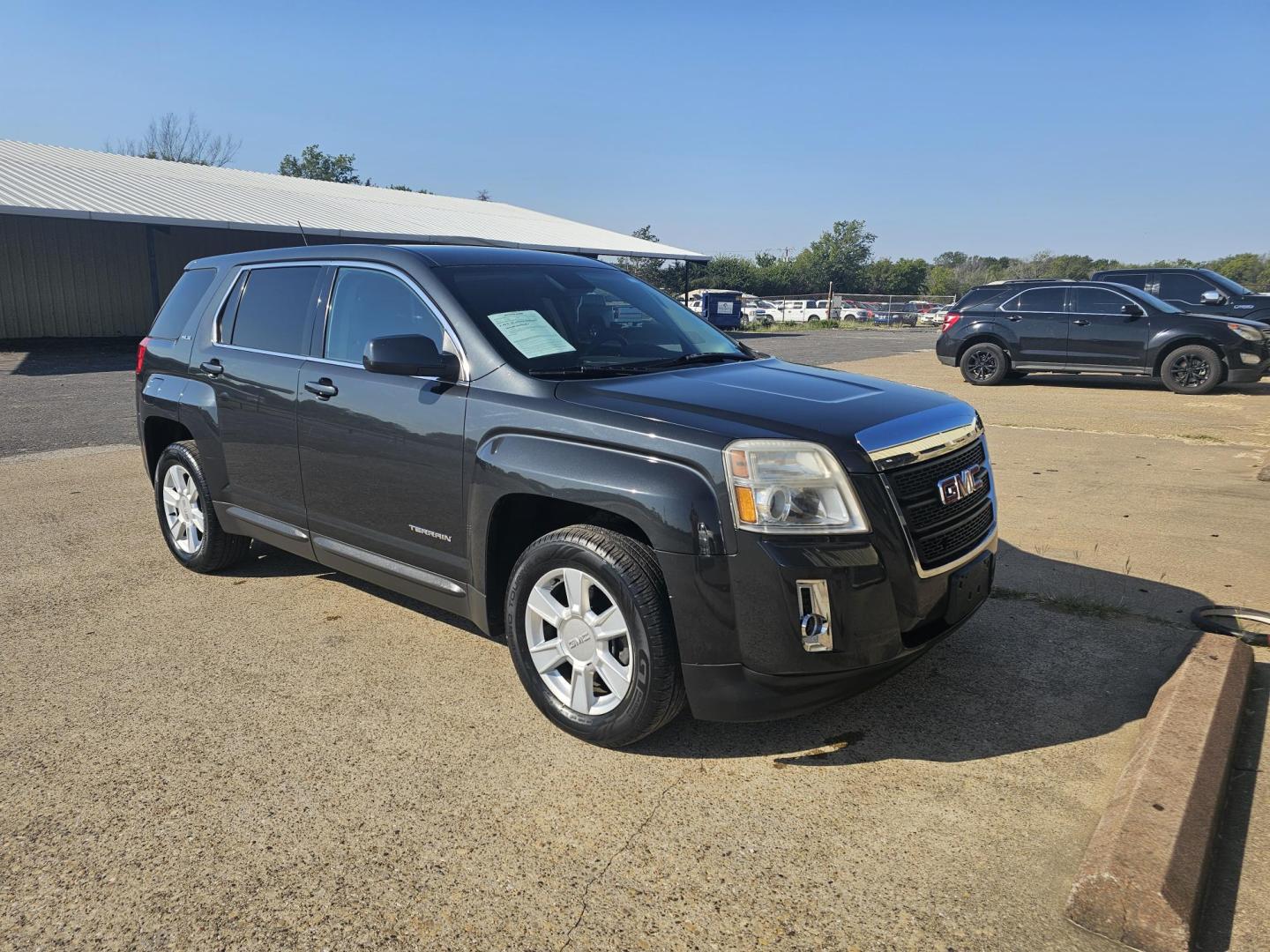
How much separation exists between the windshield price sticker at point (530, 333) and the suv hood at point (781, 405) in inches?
12.5

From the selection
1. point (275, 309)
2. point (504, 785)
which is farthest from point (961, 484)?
point (275, 309)

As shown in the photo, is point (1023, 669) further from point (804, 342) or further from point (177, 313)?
point (804, 342)

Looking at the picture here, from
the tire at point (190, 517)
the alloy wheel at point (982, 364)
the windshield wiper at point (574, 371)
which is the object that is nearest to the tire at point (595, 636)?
the windshield wiper at point (574, 371)

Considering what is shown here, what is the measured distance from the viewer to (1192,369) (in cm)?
1354

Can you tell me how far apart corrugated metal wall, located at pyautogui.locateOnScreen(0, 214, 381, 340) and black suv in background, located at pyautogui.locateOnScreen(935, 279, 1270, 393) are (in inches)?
670

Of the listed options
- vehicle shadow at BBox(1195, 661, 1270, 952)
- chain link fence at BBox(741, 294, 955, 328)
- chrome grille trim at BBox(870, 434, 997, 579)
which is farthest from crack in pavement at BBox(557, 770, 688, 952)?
chain link fence at BBox(741, 294, 955, 328)

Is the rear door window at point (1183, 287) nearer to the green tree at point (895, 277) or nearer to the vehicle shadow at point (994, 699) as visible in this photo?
the vehicle shadow at point (994, 699)

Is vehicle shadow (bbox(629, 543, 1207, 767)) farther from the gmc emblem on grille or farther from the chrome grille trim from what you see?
the gmc emblem on grille

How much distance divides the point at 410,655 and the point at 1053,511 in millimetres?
4596

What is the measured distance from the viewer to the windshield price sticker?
3.72 meters

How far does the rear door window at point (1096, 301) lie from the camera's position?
13932 millimetres

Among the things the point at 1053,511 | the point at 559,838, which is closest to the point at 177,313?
the point at 559,838

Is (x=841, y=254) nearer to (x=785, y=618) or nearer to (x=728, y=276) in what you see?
(x=728, y=276)

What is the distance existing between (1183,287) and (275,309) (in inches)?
631
